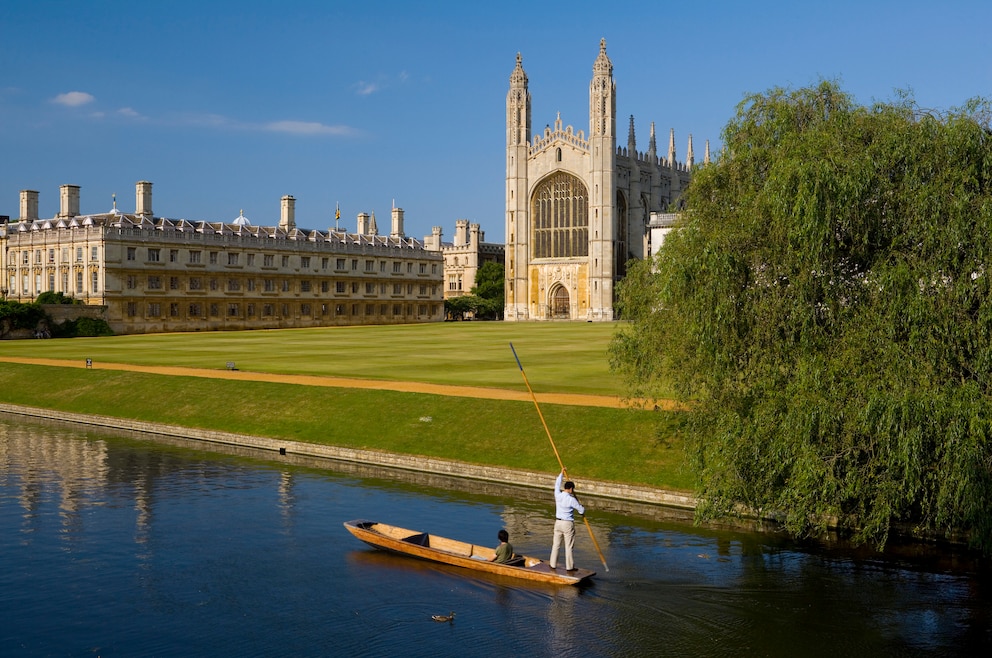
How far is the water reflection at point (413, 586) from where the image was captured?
14.6m

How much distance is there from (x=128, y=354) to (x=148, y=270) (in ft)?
115

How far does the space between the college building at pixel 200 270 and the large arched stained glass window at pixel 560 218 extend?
1902 centimetres

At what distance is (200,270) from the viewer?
9025 centimetres

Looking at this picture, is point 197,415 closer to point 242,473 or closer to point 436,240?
point 242,473

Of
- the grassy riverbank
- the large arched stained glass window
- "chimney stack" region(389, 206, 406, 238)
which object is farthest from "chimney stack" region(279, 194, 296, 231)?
the grassy riverbank

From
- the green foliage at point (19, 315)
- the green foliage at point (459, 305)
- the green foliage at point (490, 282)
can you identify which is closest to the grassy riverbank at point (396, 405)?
the green foliage at point (19, 315)

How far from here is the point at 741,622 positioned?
15.5 m

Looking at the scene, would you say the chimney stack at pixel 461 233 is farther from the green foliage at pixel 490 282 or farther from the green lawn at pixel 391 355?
the green lawn at pixel 391 355

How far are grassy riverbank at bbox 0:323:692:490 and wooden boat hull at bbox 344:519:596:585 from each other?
7.25 metres

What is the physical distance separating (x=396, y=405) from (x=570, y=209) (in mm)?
95582

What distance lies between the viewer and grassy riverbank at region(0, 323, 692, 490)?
1041 inches

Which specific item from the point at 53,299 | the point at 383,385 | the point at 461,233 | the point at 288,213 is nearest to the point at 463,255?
the point at 461,233

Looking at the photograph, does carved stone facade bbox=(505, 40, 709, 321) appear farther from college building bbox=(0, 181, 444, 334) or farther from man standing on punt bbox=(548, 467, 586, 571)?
man standing on punt bbox=(548, 467, 586, 571)

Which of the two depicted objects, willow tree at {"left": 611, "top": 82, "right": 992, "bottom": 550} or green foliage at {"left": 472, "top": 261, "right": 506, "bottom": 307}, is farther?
green foliage at {"left": 472, "top": 261, "right": 506, "bottom": 307}
